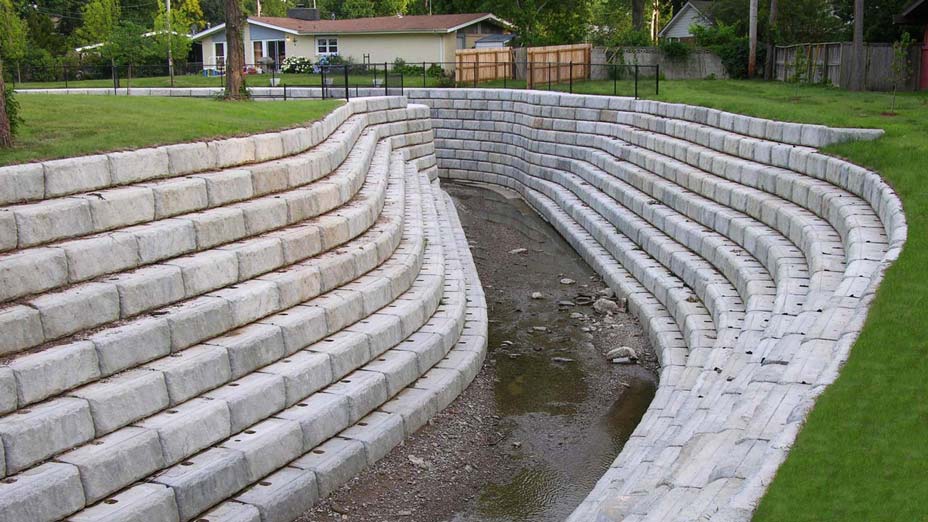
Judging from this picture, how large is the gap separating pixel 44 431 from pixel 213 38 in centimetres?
4845

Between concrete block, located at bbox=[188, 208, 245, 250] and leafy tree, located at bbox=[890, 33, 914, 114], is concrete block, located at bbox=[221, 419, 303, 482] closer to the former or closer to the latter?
concrete block, located at bbox=[188, 208, 245, 250]

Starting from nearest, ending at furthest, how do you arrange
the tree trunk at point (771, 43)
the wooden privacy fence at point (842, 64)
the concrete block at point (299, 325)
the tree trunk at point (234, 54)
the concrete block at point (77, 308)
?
the concrete block at point (77, 308) < the concrete block at point (299, 325) < the tree trunk at point (234, 54) < the wooden privacy fence at point (842, 64) < the tree trunk at point (771, 43)

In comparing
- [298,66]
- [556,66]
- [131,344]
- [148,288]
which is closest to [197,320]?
[148,288]

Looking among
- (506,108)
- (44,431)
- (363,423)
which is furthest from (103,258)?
(506,108)

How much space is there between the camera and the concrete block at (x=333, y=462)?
859 cm

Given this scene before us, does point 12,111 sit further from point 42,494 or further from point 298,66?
point 298,66

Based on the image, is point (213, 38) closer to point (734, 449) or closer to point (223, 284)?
point (223, 284)

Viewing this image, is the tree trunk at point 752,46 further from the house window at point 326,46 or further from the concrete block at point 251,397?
the concrete block at point 251,397

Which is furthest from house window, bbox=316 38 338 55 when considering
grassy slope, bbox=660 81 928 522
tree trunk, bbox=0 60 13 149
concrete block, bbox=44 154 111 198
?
grassy slope, bbox=660 81 928 522

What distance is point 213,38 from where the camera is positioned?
2063 inches

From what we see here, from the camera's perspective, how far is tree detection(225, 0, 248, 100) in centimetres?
2361

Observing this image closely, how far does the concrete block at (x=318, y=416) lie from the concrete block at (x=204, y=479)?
91 cm

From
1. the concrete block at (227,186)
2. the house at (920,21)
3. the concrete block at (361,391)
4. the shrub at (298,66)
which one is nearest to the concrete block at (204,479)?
the concrete block at (361,391)

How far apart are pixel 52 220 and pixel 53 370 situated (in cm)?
183
